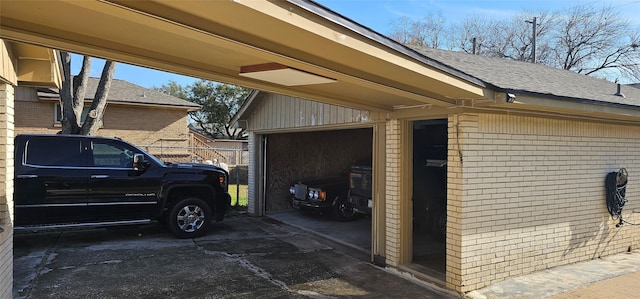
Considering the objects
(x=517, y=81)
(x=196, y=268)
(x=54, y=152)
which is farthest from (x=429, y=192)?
(x=54, y=152)

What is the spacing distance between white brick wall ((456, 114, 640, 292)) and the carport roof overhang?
3.44ft

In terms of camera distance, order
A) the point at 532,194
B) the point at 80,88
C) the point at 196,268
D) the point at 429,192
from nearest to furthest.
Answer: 1. the point at 532,194
2. the point at 196,268
3. the point at 429,192
4. the point at 80,88

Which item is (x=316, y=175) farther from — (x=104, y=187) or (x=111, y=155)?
(x=104, y=187)

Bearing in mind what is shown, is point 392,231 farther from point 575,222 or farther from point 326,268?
point 575,222

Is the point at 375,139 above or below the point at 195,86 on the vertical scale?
below

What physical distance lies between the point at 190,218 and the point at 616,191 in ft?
24.9

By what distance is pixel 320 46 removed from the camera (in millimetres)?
3426

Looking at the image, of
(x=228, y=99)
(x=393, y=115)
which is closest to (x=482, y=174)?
(x=393, y=115)

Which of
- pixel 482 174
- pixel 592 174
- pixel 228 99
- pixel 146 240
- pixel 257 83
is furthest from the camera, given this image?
pixel 228 99

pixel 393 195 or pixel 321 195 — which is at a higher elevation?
pixel 393 195

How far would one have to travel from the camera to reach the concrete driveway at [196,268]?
5.40 metres

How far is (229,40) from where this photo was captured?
10.4ft

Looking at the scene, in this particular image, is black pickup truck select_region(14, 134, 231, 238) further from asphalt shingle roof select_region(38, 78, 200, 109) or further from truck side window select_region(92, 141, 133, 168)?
asphalt shingle roof select_region(38, 78, 200, 109)

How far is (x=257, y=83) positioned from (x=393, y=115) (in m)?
2.31
